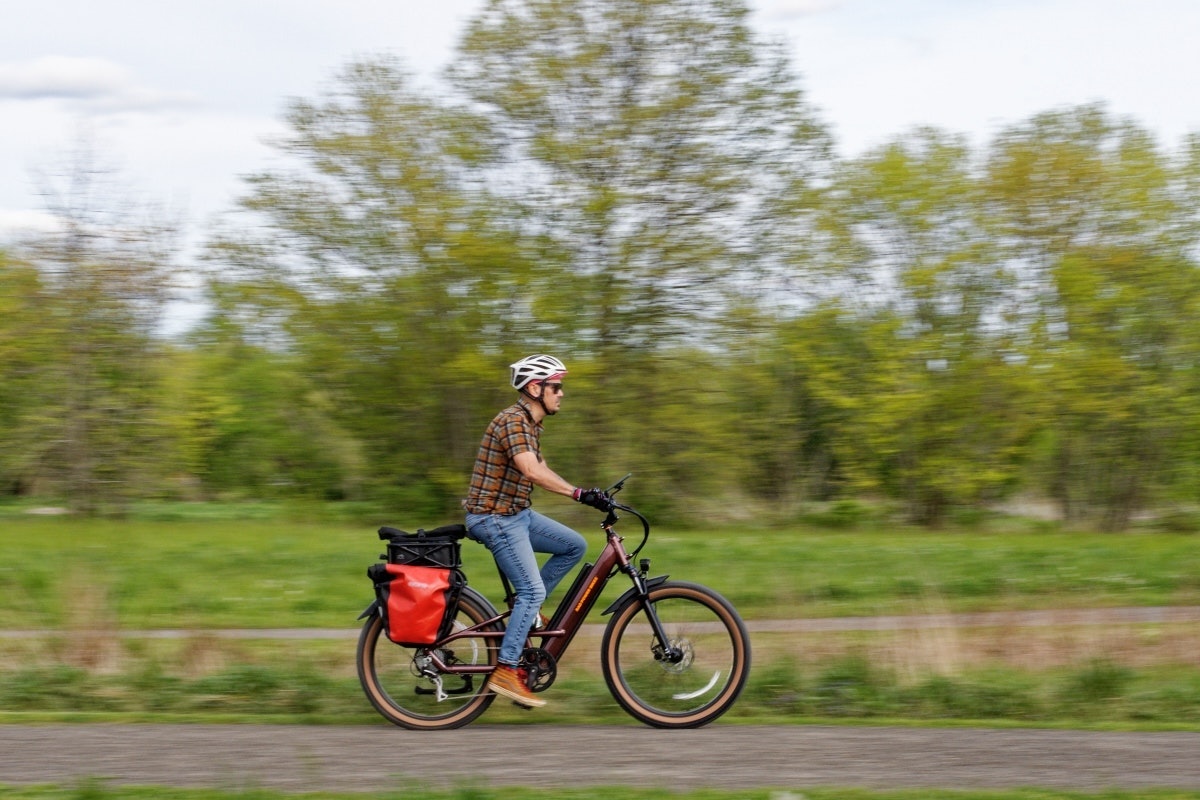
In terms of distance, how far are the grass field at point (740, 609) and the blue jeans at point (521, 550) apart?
0.61 meters

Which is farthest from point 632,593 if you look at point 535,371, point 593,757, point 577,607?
point 535,371

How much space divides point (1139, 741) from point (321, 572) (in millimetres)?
11618

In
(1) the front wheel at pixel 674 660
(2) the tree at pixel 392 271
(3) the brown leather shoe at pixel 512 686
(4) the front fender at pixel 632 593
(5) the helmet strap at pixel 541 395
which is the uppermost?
(2) the tree at pixel 392 271

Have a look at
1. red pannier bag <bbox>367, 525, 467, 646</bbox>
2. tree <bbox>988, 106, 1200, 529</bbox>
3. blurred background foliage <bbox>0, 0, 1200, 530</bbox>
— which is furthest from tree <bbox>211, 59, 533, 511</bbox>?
red pannier bag <bbox>367, 525, 467, 646</bbox>

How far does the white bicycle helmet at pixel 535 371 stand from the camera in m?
7.35

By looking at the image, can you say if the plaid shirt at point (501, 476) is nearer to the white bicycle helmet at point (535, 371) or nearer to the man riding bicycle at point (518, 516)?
the man riding bicycle at point (518, 516)

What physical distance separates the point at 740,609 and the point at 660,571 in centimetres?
329

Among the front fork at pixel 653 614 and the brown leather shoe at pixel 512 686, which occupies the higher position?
the front fork at pixel 653 614

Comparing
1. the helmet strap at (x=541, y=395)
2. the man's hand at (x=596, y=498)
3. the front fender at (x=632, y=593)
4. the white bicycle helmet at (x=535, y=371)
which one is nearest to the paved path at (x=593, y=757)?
the front fender at (x=632, y=593)

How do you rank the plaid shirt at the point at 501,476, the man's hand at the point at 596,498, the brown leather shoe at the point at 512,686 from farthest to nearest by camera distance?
the brown leather shoe at the point at 512,686, the plaid shirt at the point at 501,476, the man's hand at the point at 596,498

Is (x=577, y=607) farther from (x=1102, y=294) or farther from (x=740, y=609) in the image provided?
(x=1102, y=294)

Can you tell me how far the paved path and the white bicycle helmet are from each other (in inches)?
75.1

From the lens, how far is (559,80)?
70.1 feet

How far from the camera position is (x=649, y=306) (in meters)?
21.7
